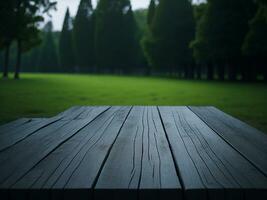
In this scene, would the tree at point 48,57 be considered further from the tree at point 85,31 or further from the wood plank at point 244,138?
the wood plank at point 244,138

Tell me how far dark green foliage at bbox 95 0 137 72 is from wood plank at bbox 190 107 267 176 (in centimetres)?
5406

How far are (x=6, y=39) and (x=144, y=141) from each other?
3252 centimetres

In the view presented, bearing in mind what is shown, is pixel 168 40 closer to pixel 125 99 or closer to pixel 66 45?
pixel 125 99

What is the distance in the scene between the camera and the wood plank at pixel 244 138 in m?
2.18

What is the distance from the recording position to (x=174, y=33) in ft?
141

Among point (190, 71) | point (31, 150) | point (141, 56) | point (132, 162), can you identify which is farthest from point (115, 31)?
point (132, 162)

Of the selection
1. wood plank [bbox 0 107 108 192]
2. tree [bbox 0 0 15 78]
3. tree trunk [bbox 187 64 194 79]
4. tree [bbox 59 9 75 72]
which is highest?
tree [bbox 59 9 75 72]

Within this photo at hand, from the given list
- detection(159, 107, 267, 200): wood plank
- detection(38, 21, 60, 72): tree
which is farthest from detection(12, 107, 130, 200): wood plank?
detection(38, 21, 60, 72): tree

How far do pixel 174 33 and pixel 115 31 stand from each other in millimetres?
16595

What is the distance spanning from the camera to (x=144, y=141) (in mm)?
2699

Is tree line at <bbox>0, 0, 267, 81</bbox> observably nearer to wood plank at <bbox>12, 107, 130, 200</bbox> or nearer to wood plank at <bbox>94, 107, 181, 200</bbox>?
wood plank at <bbox>94, 107, 181, 200</bbox>

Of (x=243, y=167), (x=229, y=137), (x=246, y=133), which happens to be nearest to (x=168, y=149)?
(x=243, y=167)

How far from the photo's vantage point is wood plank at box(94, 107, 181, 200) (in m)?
1.52

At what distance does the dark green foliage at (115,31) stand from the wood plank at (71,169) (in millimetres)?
55245
